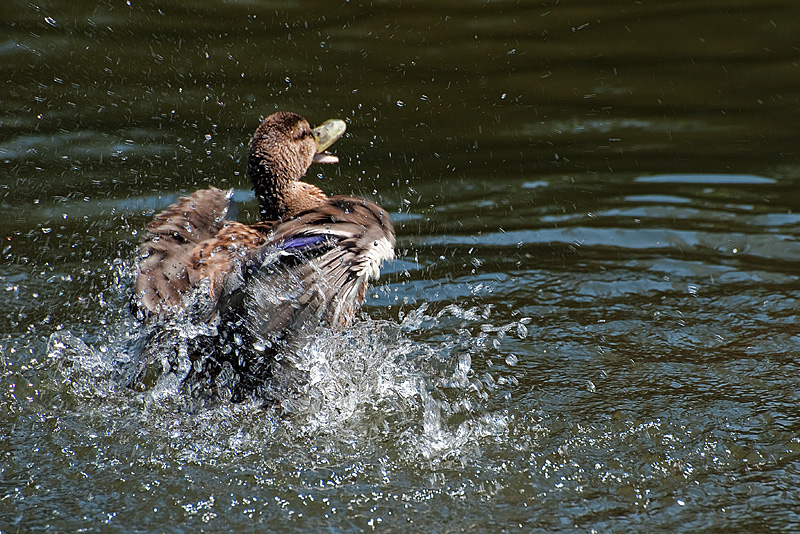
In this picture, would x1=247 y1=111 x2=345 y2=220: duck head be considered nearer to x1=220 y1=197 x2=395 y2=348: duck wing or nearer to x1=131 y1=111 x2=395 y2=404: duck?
x1=131 y1=111 x2=395 y2=404: duck

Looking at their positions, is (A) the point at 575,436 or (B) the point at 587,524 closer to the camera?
(B) the point at 587,524

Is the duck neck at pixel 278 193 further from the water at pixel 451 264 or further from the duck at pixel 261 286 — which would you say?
the water at pixel 451 264

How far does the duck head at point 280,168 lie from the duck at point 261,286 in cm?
32

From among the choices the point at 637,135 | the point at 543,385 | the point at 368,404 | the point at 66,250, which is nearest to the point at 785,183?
the point at 637,135

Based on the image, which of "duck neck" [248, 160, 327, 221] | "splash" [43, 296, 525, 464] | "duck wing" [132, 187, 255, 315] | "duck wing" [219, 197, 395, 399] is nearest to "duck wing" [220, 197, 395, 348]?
"duck wing" [219, 197, 395, 399]

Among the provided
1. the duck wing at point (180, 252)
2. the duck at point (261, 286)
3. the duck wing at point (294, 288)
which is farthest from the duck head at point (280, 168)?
the duck wing at point (294, 288)

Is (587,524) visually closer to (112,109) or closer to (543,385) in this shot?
(543,385)

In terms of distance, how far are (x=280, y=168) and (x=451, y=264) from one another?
114cm

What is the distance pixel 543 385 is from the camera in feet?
13.4

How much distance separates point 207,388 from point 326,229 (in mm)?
866

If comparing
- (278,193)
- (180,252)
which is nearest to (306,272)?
(180,252)

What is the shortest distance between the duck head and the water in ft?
2.19

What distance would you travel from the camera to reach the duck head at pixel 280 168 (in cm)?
457

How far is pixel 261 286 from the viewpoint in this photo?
370 centimetres
